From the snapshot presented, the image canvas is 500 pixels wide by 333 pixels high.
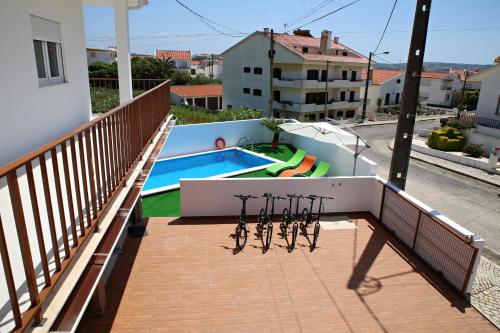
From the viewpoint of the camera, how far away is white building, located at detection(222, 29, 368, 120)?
129 ft

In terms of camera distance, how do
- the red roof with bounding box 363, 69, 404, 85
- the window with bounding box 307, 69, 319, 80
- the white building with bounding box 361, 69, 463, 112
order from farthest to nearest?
the red roof with bounding box 363, 69, 404, 85, the white building with bounding box 361, 69, 463, 112, the window with bounding box 307, 69, 319, 80

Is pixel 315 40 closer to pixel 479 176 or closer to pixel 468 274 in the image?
pixel 479 176

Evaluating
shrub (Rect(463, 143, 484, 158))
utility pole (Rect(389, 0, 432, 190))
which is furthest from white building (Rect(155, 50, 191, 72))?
utility pole (Rect(389, 0, 432, 190))

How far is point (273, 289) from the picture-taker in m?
7.23

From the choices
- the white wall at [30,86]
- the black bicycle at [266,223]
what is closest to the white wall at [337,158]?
the black bicycle at [266,223]

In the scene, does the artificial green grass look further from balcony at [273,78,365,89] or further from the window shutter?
balcony at [273,78,365,89]

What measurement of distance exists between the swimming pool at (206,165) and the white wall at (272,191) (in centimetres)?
479

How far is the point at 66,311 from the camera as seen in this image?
3.17 m

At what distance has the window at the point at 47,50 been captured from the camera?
5570 millimetres

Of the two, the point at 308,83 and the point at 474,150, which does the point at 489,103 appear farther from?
the point at 308,83

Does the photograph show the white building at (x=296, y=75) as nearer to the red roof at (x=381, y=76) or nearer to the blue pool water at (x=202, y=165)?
the red roof at (x=381, y=76)

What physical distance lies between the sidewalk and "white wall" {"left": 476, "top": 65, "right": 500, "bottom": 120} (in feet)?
21.6

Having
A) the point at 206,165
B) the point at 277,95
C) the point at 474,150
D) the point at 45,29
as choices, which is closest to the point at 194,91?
the point at 277,95

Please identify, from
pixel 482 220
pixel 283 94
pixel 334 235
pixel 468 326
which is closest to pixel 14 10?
pixel 334 235
